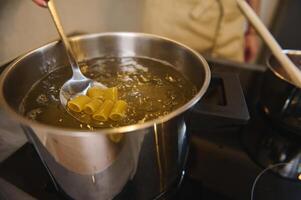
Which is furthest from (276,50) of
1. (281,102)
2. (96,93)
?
(96,93)

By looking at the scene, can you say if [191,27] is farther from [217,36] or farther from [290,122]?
[290,122]

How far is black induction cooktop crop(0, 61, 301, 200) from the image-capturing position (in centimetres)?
42

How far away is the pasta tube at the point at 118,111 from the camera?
38 cm

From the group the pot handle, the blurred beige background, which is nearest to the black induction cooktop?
the pot handle

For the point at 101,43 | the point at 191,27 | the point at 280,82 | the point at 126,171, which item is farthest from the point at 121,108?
the point at 191,27

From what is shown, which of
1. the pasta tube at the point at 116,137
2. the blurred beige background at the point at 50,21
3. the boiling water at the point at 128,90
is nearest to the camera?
the pasta tube at the point at 116,137

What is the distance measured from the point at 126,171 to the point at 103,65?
0.81 feet

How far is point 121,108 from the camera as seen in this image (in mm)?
390

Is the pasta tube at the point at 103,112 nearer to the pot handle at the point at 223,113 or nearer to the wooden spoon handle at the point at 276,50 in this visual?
the pot handle at the point at 223,113

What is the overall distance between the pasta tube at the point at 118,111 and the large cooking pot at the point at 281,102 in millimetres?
290

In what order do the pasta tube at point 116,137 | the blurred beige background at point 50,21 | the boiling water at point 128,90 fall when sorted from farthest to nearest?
1. the blurred beige background at point 50,21
2. the boiling water at point 128,90
3. the pasta tube at point 116,137

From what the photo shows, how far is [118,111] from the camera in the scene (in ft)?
1.25

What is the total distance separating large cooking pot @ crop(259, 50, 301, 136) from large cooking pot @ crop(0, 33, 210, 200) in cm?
16

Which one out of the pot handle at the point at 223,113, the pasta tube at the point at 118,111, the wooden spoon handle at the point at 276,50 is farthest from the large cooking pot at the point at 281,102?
the pasta tube at the point at 118,111
